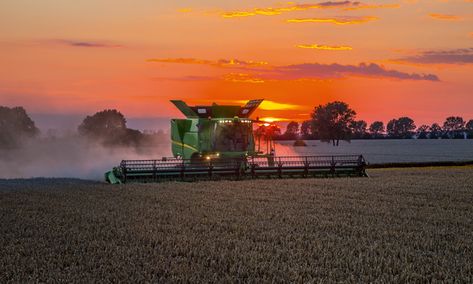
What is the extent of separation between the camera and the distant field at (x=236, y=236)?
10.4m

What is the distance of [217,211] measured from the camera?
61.6ft

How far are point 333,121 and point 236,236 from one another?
475 feet

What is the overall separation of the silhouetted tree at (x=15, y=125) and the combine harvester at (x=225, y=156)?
78.9 m

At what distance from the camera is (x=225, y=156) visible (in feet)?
109

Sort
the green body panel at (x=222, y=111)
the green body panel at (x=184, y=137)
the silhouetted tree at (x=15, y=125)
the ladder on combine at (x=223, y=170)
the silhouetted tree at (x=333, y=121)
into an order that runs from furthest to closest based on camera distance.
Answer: the silhouetted tree at (x=333, y=121) → the silhouetted tree at (x=15, y=125) → the green body panel at (x=222, y=111) → the green body panel at (x=184, y=137) → the ladder on combine at (x=223, y=170)

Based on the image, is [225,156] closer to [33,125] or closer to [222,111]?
[222,111]

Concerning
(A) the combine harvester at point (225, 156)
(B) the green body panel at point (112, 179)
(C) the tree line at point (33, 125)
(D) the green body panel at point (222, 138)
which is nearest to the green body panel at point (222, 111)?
(A) the combine harvester at point (225, 156)

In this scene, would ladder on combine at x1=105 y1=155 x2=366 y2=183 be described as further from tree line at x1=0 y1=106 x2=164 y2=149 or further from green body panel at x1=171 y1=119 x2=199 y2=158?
tree line at x1=0 y1=106 x2=164 y2=149

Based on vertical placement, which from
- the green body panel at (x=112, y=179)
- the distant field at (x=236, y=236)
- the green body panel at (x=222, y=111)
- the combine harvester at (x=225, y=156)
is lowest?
the distant field at (x=236, y=236)

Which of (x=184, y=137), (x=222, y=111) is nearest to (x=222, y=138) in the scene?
(x=222, y=111)

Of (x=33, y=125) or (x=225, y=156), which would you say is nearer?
(x=225, y=156)

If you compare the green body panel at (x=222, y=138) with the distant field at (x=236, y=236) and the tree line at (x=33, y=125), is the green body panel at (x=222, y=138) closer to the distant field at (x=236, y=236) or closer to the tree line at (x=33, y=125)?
the distant field at (x=236, y=236)

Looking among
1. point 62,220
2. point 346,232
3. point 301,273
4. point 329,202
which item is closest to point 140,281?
point 301,273

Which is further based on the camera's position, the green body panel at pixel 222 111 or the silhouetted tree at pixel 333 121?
the silhouetted tree at pixel 333 121
